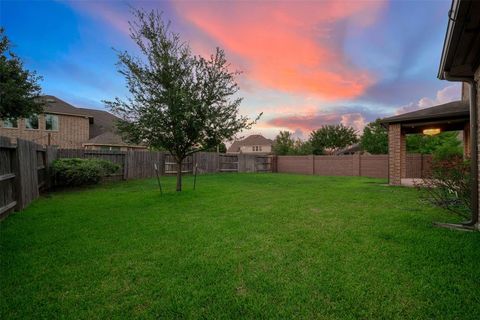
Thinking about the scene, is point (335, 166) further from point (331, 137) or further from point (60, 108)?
point (331, 137)

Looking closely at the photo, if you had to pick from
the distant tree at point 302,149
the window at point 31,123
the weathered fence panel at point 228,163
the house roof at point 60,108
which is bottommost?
the weathered fence panel at point 228,163

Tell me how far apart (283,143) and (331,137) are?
9.28m

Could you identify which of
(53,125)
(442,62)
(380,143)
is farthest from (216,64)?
(380,143)

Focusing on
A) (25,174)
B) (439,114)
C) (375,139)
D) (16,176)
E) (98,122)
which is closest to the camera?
(16,176)

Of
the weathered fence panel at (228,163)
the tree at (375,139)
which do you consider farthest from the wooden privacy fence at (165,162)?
the tree at (375,139)

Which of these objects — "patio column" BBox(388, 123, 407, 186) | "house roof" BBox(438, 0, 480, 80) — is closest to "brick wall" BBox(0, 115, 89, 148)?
"patio column" BBox(388, 123, 407, 186)

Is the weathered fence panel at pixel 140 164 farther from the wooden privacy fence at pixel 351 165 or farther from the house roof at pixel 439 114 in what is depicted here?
the house roof at pixel 439 114

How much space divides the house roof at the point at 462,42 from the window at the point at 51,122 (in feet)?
75.3

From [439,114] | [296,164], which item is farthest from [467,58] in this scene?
[296,164]

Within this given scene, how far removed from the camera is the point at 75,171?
8.55 metres

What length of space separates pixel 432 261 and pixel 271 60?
873cm

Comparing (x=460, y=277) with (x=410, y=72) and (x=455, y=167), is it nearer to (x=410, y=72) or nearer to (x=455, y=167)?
(x=455, y=167)

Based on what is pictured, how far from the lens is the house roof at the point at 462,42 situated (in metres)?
2.59

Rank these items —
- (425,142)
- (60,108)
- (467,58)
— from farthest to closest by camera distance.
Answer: (425,142) → (60,108) → (467,58)
